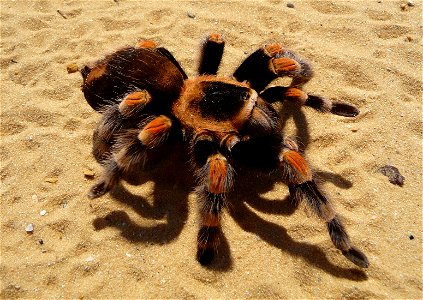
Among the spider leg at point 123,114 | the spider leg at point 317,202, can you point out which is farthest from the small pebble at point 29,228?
the spider leg at point 317,202

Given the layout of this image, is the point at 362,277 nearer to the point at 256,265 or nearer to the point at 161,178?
the point at 256,265

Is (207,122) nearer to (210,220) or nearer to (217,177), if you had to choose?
(217,177)

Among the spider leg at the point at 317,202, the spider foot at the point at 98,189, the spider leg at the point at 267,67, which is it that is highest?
the spider leg at the point at 267,67

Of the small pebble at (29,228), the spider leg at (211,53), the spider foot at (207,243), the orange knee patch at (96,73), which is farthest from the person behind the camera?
the spider leg at (211,53)

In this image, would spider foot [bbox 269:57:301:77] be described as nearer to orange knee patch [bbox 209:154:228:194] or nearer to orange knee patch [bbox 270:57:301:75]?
orange knee patch [bbox 270:57:301:75]

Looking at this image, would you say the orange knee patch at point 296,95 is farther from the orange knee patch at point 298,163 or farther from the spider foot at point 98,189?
the spider foot at point 98,189
